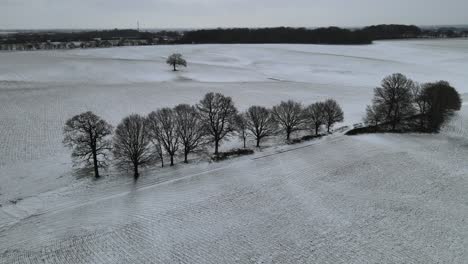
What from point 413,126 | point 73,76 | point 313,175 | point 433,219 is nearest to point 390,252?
point 433,219

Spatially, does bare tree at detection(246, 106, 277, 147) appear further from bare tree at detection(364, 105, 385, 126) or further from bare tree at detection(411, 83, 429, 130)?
bare tree at detection(411, 83, 429, 130)

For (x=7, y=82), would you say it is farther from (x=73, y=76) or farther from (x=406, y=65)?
(x=406, y=65)

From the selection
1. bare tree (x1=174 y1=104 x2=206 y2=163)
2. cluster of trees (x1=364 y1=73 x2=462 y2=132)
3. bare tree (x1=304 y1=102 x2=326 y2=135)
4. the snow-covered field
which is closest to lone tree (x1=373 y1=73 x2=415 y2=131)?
cluster of trees (x1=364 y1=73 x2=462 y2=132)

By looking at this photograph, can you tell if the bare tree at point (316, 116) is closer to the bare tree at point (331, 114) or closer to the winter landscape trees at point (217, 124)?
the winter landscape trees at point (217, 124)

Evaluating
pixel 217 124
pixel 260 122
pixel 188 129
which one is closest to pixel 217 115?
pixel 217 124

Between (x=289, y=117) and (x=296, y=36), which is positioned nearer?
(x=289, y=117)

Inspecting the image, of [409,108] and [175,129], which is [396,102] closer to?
[409,108]

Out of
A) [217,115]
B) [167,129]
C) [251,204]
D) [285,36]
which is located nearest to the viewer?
[251,204]

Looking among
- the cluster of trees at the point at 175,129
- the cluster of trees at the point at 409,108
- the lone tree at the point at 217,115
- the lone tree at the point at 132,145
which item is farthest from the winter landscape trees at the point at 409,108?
the lone tree at the point at 132,145
